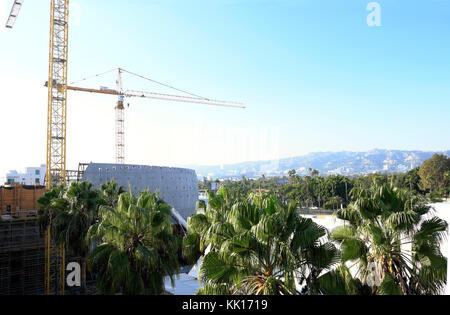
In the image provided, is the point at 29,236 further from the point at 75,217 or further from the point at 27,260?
the point at 75,217

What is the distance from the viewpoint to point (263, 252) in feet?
21.4

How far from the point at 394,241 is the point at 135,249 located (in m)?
6.59

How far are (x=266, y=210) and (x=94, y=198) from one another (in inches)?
410

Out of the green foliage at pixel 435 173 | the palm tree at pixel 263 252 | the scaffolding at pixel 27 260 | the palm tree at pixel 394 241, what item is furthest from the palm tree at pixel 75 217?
the green foliage at pixel 435 173

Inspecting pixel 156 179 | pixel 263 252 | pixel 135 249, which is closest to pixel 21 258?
pixel 135 249

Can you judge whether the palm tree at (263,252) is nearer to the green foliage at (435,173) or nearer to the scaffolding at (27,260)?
the scaffolding at (27,260)

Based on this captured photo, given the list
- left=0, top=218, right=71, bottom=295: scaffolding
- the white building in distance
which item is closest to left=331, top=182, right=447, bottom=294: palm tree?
left=0, top=218, right=71, bottom=295: scaffolding

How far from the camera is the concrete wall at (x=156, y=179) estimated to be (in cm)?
3319

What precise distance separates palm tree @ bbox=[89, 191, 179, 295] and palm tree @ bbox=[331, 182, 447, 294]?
4.79 m

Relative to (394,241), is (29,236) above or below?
below

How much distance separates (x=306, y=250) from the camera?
22.0 feet
